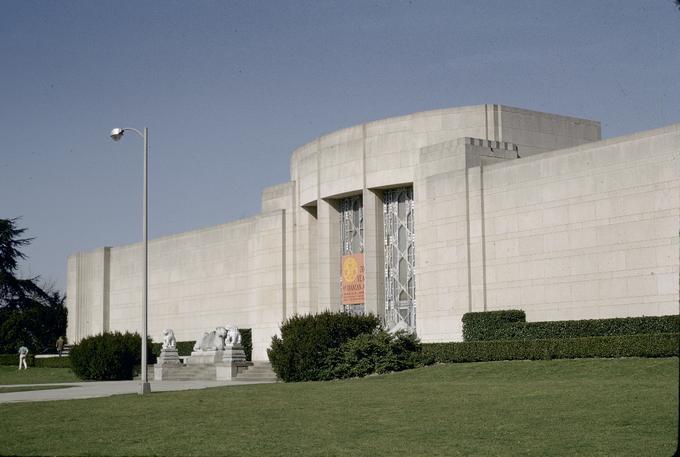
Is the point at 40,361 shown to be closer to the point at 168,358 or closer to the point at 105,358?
the point at 105,358

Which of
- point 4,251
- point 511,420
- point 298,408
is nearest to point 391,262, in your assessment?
point 298,408

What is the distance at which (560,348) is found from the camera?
3234 centimetres

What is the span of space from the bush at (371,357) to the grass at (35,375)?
1550cm

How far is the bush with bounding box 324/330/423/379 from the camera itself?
34.8m

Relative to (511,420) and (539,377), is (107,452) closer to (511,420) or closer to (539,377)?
(511,420)

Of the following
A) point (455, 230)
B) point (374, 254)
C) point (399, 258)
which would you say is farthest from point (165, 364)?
point (455, 230)

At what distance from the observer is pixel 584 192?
36312 mm

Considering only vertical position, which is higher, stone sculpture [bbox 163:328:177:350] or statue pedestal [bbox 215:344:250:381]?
stone sculpture [bbox 163:328:177:350]

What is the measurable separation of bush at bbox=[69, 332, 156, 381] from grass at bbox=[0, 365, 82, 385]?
767 millimetres

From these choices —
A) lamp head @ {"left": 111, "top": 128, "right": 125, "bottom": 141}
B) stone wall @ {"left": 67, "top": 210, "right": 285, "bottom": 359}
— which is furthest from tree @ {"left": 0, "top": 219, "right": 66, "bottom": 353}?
lamp head @ {"left": 111, "top": 128, "right": 125, "bottom": 141}

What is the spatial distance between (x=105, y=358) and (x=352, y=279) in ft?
39.4

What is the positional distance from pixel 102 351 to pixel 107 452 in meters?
30.3

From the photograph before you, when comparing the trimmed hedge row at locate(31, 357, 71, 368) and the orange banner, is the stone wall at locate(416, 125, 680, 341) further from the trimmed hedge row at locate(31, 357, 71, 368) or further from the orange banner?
the trimmed hedge row at locate(31, 357, 71, 368)

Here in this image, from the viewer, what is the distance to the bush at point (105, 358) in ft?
151
